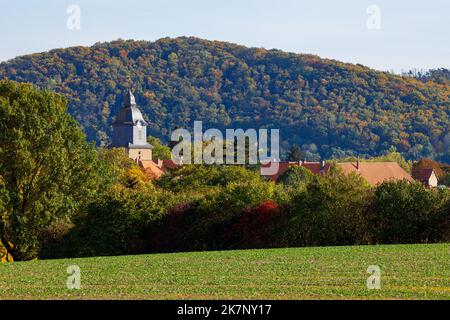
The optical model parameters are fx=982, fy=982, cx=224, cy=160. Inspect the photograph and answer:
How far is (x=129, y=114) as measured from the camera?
180 m

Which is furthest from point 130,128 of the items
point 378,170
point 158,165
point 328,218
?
point 328,218

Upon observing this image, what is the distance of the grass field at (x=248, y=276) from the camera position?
22.4 m

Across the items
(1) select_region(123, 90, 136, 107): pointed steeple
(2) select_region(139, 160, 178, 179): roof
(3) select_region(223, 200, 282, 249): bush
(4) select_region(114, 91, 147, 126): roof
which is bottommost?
(2) select_region(139, 160, 178, 179): roof

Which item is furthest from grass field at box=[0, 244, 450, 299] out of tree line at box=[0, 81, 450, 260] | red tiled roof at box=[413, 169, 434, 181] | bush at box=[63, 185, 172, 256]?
red tiled roof at box=[413, 169, 434, 181]

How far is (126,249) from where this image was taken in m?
48.3

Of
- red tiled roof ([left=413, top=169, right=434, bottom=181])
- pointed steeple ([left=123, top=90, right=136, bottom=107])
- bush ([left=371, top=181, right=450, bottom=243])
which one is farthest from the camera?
pointed steeple ([left=123, top=90, right=136, bottom=107])

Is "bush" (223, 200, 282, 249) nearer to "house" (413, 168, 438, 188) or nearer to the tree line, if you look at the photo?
the tree line

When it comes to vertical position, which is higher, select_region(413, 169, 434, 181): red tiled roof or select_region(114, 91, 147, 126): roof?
select_region(114, 91, 147, 126): roof

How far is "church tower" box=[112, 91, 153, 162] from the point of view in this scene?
175m

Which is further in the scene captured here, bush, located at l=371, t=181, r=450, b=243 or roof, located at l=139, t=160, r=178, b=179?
roof, located at l=139, t=160, r=178, b=179

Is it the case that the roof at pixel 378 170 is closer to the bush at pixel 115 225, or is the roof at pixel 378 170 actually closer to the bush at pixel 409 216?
Result: the bush at pixel 409 216

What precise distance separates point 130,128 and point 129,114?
3.67 m

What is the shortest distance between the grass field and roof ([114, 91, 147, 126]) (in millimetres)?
141685

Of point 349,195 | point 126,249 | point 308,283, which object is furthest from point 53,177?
point 308,283
